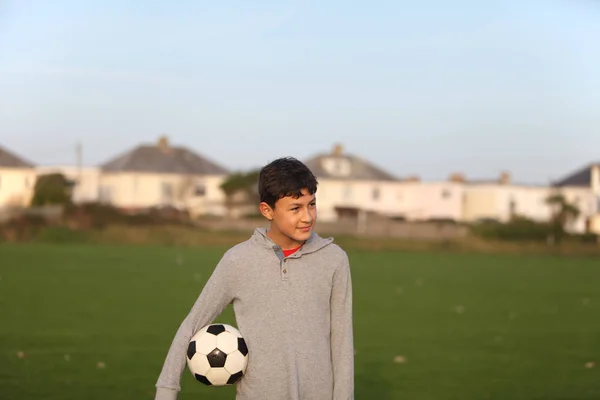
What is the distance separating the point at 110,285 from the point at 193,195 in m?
62.4

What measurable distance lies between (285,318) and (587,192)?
9606cm

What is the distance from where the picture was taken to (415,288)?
26109 millimetres

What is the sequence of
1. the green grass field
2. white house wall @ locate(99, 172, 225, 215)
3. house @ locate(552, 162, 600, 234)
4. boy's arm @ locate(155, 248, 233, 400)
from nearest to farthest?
boy's arm @ locate(155, 248, 233, 400), the green grass field, white house wall @ locate(99, 172, 225, 215), house @ locate(552, 162, 600, 234)

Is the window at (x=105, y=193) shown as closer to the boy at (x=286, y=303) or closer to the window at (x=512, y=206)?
the window at (x=512, y=206)

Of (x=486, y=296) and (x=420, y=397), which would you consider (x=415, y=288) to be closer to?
(x=486, y=296)

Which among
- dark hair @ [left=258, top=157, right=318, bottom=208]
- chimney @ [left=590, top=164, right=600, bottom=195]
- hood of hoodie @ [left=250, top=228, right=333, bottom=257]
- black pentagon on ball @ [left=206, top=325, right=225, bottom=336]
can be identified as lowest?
black pentagon on ball @ [left=206, top=325, right=225, bottom=336]

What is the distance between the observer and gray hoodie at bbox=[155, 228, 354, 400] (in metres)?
4.79

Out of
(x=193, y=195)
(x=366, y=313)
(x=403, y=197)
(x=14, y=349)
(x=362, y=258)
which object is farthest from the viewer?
(x=403, y=197)

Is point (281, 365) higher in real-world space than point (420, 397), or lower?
higher

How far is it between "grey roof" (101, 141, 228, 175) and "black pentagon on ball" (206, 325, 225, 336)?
80.1 metres

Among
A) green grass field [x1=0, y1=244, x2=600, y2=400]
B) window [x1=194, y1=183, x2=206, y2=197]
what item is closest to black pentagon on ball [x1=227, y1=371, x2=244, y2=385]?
green grass field [x1=0, y1=244, x2=600, y2=400]

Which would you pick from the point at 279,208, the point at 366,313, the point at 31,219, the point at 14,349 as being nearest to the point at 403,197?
the point at 31,219

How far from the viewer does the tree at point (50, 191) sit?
216ft

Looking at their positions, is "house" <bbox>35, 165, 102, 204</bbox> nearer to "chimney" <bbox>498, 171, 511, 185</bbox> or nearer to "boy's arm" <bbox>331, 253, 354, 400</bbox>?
"chimney" <bbox>498, 171, 511, 185</bbox>
